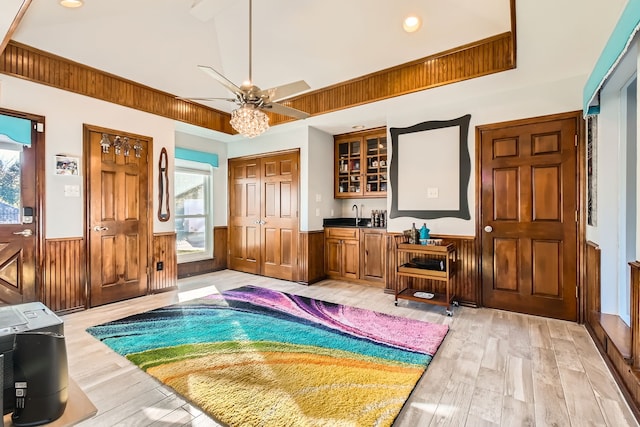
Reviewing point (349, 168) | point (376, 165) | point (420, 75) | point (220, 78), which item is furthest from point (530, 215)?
point (220, 78)

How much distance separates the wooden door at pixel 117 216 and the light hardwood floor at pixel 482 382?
62 cm

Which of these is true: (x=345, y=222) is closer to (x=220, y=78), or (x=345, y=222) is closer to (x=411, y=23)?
(x=411, y=23)

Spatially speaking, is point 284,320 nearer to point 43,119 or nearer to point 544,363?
point 544,363

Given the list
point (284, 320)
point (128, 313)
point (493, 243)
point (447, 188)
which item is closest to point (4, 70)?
point (128, 313)

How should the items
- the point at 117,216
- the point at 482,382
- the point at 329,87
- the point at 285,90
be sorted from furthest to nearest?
the point at 329,87 → the point at 117,216 → the point at 285,90 → the point at 482,382

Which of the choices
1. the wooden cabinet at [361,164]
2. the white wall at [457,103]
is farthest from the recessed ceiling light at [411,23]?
the wooden cabinet at [361,164]

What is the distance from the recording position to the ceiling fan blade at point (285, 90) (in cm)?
253

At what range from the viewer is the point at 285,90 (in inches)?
101

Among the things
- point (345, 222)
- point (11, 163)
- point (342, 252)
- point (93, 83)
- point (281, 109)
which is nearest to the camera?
point (281, 109)

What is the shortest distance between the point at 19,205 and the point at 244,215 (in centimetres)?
301

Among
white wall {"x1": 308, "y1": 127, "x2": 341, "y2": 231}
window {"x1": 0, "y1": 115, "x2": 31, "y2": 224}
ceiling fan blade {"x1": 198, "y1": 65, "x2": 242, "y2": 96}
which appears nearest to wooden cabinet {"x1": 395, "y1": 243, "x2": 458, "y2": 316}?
white wall {"x1": 308, "y1": 127, "x2": 341, "y2": 231}

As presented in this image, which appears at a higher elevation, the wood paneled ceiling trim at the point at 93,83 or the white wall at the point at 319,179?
the wood paneled ceiling trim at the point at 93,83

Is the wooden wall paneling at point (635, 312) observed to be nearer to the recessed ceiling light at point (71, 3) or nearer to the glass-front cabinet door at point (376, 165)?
the glass-front cabinet door at point (376, 165)

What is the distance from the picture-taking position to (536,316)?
11.0 ft
